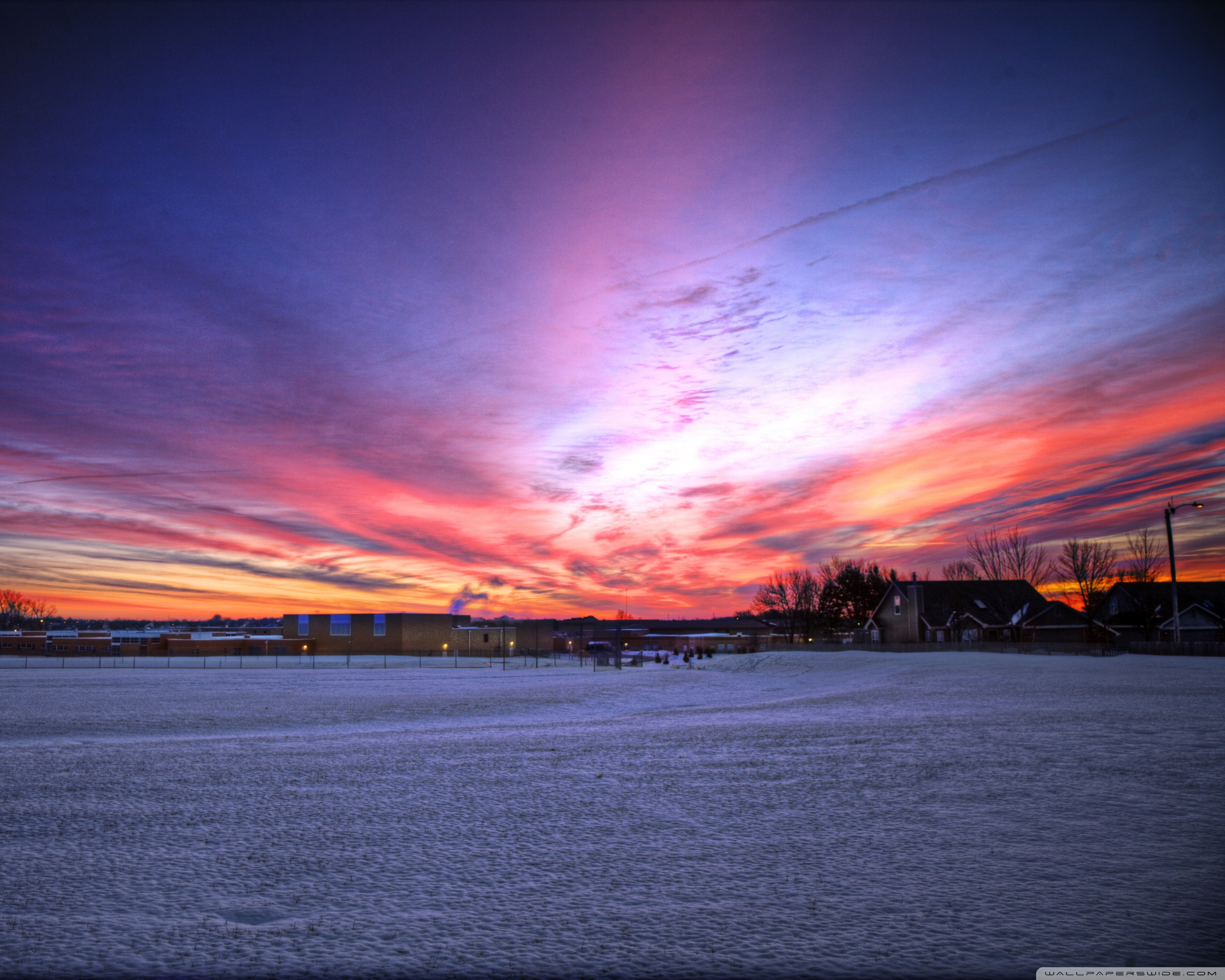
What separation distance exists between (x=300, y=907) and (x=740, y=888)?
3656mm

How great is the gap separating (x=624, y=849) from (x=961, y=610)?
84674mm

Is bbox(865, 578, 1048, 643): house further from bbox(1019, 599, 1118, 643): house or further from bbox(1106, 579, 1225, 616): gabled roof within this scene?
bbox(1106, 579, 1225, 616): gabled roof

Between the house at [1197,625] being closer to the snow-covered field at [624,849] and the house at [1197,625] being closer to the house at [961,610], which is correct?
the house at [961,610]

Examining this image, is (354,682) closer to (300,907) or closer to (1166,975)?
(300,907)

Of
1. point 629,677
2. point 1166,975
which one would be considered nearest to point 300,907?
point 1166,975

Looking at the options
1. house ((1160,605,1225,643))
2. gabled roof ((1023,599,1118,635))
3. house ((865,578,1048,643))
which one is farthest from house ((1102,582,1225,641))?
house ((865,578,1048,643))

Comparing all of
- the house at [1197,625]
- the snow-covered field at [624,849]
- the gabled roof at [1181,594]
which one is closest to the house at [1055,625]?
the gabled roof at [1181,594]

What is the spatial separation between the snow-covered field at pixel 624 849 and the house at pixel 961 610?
222 ft

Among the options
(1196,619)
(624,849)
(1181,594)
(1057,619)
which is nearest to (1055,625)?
(1057,619)

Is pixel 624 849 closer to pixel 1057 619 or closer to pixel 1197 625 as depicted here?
pixel 1197 625

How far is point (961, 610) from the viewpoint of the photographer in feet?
273

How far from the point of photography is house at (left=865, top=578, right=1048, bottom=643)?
81.9 m

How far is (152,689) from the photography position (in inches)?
1433

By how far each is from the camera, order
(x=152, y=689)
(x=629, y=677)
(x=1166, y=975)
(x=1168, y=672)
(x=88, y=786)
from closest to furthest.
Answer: (x=1166, y=975) → (x=88, y=786) → (x=1168, y=672) → (x=152, y=689) → (x=629, y=677)
